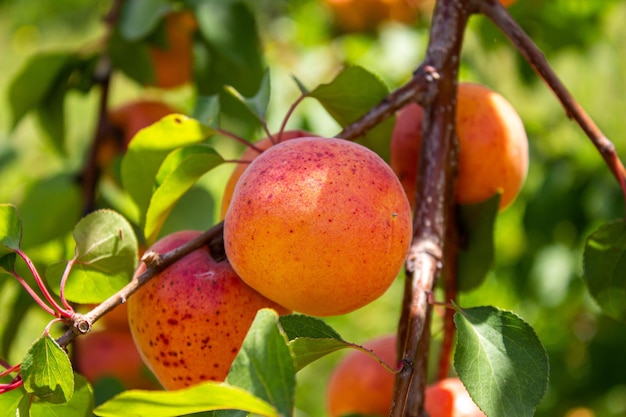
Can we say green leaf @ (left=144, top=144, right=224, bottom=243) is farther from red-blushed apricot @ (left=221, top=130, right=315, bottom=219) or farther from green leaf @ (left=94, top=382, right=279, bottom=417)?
green leaf @ (left=94, top=382, right=279, bottom=417)

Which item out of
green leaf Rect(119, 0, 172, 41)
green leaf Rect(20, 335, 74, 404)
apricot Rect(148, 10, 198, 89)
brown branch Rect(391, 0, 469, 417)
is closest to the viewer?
green leaf Rect(20, 335, 74, 404)

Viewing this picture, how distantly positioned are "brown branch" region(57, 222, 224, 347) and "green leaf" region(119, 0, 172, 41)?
500 millimetres

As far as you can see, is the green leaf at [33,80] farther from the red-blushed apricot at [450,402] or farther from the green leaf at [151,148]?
the red-blushed apricot at [450,402]

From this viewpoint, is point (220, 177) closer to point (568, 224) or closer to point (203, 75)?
point (203, 75)

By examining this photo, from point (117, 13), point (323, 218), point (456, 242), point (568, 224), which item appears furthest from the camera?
point (568, 224)

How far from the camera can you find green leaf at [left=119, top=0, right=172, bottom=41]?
1071 millimetres

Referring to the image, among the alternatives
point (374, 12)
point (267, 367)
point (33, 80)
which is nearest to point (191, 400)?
point (267, 367)

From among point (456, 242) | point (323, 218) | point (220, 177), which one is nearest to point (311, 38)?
point (220, 177)

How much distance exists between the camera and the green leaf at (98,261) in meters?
0.64

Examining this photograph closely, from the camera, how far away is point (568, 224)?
1433 millimetres

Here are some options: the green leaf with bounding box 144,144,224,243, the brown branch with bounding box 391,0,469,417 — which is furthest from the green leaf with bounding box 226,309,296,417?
the green leaf with bounding box 144,144,224,243

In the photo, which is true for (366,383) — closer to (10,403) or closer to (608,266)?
(608,266)

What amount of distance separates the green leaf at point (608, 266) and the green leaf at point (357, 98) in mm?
204

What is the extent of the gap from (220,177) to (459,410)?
1.17 metres
